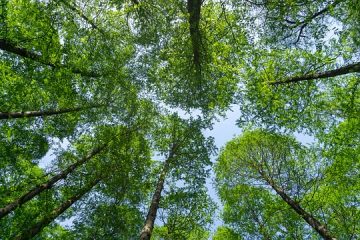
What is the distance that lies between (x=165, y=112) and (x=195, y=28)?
17.1 feet

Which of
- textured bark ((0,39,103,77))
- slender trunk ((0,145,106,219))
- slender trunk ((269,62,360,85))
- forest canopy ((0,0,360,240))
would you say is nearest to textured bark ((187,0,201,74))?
forest canopy ((0,0,360,240))

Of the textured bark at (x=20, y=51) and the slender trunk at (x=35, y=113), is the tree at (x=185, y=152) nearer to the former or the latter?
the slender trunk at (x=35, y=113)

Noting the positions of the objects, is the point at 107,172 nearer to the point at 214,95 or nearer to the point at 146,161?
the point at 146,161

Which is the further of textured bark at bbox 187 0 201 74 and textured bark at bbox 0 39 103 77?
textured bark at bbox 187 0 201 74

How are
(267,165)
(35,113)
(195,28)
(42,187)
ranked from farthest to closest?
(267,165)
(35,113)
(195,28)
(42,187)

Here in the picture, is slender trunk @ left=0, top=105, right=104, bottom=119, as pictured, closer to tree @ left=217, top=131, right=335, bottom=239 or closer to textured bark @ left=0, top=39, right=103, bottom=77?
textured bark @ left=0, top=39, right=103, bottom=77

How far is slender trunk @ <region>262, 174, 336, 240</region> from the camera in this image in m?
11.7

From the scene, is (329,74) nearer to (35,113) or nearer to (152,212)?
(152,212)

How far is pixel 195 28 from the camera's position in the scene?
1144 centimetres

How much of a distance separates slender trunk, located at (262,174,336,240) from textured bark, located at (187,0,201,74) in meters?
6.84

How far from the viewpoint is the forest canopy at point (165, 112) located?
10.5m

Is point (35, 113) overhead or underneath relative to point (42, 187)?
overhead

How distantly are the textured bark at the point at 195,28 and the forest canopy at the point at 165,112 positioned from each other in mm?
85

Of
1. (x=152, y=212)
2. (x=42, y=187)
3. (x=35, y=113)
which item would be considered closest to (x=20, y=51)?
(x=35, y=113)
